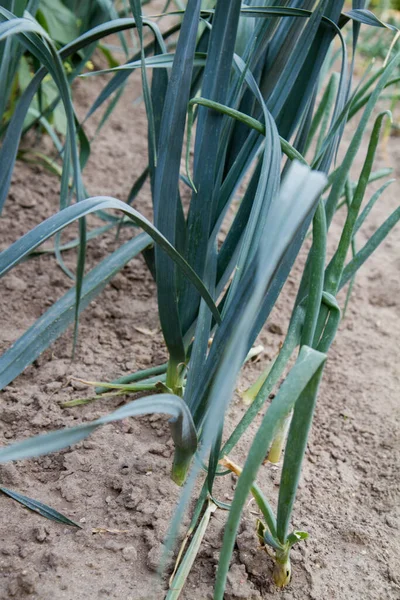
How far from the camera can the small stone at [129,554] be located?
865 millimetres

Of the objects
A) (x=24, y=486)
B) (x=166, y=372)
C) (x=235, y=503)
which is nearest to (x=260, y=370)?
(x=166, y=372)

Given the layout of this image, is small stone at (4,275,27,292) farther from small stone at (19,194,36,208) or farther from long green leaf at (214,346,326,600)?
long green leaf at (214,346,326,600)

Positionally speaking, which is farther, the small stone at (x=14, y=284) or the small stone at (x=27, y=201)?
the small stone at (x=27, y=201)

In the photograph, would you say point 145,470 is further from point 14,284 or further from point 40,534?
point 14,284

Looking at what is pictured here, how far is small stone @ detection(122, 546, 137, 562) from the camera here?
2.84 ft

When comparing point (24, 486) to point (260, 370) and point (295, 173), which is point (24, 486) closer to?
point (260, 370)

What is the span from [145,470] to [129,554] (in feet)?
0.47

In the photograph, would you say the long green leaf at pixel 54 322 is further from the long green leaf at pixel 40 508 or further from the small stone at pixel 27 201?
the small stone at pixel 27 201

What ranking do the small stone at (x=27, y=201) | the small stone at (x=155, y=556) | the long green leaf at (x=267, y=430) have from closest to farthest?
the long green leaf at (x=267, y=430), the small stone at (x=155, y=556), the small stone at (x=27, y=201)

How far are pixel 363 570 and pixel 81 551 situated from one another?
1.26ft

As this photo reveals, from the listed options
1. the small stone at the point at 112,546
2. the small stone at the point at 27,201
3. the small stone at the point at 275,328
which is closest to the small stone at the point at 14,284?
the small stone at the point at 27,201

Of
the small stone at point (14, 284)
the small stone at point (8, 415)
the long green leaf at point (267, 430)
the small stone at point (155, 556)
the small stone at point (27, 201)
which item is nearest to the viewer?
the long green leaf at point (267, 430)

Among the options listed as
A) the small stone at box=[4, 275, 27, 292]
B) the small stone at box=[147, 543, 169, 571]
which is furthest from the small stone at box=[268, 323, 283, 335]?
the small stone at box=[147, 543, 169, 571]

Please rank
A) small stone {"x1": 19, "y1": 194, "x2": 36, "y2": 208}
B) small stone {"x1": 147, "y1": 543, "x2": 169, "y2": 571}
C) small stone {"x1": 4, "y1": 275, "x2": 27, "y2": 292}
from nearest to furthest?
small stone {"x1": 147, "y1": 543, "x2": 169, "y2": 571} < small stone {"x1": 4, "y1": 275, "x2": 27, "y2": 292} < small stone {"x1": 19, "y1": 194, "x2": 36, "y2": 208}
